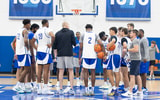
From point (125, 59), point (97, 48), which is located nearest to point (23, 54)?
point (97, 48)

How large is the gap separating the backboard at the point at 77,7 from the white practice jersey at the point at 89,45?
22.0 ft

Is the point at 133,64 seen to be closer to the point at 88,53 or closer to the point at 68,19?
the point at 88,53

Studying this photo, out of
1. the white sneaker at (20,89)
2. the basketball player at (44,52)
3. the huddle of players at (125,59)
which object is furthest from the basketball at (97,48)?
the white sneaker at (20,89)

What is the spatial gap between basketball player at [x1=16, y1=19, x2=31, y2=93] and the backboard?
6729 millimetres

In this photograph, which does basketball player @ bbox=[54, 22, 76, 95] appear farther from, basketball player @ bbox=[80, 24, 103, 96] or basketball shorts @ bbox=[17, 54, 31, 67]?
basketball shorts @ bbox=[17, 54, 31, 67]

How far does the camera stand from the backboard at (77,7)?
1542 cm

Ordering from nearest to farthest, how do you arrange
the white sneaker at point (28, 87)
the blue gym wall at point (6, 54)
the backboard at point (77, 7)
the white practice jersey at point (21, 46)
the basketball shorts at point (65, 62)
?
the basketball shorts at point (65, 62)
the white practice jersey at point (21, 46)
the white sneaker at point (28, 87)
the backboard at point (77, 7)
the blue gym wall at point (6, 54)

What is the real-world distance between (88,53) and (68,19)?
24.9 ft

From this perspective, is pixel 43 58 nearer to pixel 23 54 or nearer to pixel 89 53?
pixel 23 54

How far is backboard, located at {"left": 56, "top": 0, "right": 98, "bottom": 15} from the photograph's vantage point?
15422mm

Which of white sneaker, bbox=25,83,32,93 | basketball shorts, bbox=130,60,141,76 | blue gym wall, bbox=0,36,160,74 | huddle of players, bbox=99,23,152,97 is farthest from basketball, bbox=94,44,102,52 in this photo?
blue gym wall, bbox=0,36,160,74

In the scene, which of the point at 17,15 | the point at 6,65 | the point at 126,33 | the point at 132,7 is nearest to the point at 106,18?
the point at 132,7

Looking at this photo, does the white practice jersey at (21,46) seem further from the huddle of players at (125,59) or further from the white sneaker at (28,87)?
the huddle of players at (125,59)

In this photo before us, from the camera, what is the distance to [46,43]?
855cm
